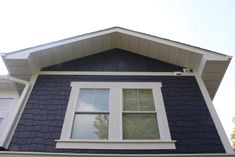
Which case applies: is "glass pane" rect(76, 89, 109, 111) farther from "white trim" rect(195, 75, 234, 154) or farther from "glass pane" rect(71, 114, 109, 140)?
"white trim" rect(195, 75, 234, 154)

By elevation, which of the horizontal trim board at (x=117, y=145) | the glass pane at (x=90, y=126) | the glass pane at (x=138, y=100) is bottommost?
the horizontal trim board at (x=117, y=145)

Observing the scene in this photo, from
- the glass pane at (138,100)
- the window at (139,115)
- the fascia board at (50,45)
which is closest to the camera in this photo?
the window at (139,115)

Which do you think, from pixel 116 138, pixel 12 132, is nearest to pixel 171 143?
pixel 116 138

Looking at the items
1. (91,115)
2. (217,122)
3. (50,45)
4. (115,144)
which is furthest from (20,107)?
(217,122)

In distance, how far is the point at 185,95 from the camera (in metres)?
5.54

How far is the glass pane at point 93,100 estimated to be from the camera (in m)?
5.26

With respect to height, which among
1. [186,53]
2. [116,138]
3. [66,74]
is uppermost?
[186,53]

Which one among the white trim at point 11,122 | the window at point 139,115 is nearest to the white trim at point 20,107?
the white trim at point 11,122

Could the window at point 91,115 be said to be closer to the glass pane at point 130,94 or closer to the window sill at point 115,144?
the window sill at point 115,144

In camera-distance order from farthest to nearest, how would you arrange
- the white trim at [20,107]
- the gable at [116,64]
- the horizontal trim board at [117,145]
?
the gable at [116,64], the white trim at [20,107], the horizontal trim board at [117,145]

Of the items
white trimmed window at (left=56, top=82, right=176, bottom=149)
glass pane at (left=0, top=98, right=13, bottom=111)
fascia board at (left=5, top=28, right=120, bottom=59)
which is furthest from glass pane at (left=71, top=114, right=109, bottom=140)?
fascia board at (left=5, top=28, right=120, bottom=59)

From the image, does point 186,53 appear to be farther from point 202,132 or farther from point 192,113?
point 202,132

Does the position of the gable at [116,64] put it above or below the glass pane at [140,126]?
above

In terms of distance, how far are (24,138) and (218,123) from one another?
3964 millimetres
